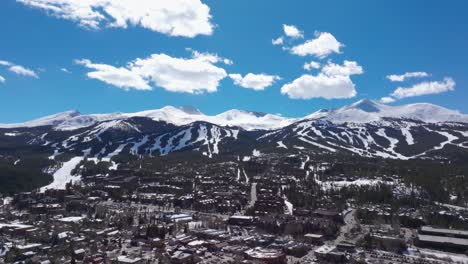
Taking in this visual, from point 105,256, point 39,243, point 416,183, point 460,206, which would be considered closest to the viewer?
point 105,256

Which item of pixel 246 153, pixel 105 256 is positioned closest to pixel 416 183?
pixel 105 256

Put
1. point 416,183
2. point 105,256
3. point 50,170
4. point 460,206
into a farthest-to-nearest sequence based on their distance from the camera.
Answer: point 50,170, point 416,183, point 460,206, point 105,256

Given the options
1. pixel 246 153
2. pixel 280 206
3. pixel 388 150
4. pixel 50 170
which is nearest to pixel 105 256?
pixel 280 206

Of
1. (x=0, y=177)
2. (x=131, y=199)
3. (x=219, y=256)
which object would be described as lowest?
(x=219, y=256)

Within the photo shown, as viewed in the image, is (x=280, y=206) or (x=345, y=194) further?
(x=345, y=194)

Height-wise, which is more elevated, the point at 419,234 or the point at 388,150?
the point at 388,150

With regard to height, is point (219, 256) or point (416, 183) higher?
point (416, 183)

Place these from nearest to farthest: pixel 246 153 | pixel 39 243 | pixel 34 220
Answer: pixel 39 243 → pixel 34 220 → pixel 246 153

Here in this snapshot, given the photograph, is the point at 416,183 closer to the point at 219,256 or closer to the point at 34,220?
the point at 219,256

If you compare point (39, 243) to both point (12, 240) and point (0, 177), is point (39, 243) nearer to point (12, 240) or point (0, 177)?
point (12, 240)
